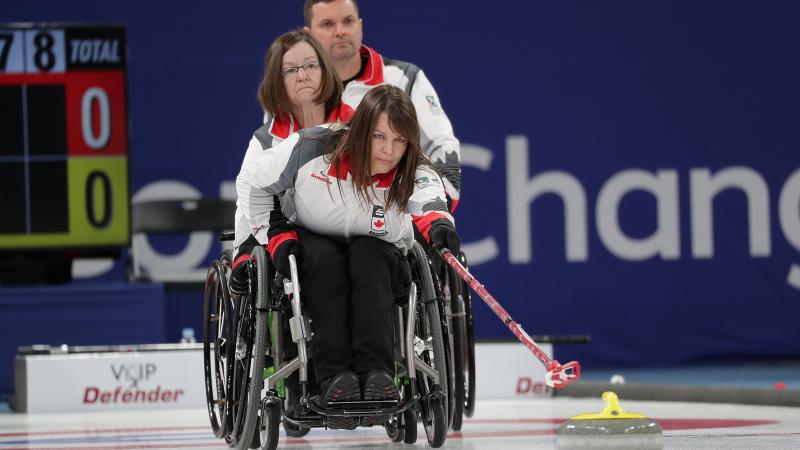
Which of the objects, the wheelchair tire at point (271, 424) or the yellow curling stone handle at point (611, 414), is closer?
the yellow curling stone handle at point (611, 414)

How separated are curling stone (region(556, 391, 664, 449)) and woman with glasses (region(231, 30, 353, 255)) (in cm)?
111

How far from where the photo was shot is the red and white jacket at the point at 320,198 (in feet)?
9.98

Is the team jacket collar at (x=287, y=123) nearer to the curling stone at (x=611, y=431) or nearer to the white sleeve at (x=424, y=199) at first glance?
the white sleeve at (x=424, y=199)

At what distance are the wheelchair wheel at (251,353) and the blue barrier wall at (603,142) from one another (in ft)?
11.4

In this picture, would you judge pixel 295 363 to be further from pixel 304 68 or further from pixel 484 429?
pixel 484 429

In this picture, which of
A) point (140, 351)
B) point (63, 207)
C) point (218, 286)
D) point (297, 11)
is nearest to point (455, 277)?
point (218, 286)

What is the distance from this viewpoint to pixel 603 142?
6664 mm

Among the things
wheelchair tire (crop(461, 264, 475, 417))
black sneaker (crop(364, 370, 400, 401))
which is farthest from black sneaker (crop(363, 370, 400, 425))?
wheelchair tire (crop(461, 264, 475, 417))

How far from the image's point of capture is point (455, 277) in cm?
380

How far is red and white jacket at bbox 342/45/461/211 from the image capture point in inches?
156

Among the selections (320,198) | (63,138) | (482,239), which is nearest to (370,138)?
(320,198)

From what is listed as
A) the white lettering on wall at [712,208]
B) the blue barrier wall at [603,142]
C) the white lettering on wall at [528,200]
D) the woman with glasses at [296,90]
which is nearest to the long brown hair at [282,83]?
the woman with glasses at [296,90]

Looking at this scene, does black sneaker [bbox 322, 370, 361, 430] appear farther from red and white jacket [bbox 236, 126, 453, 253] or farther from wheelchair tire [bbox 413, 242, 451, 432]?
red and white jacket [bbox 236, 126, 453, 253]

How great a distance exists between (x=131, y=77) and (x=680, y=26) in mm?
2612
